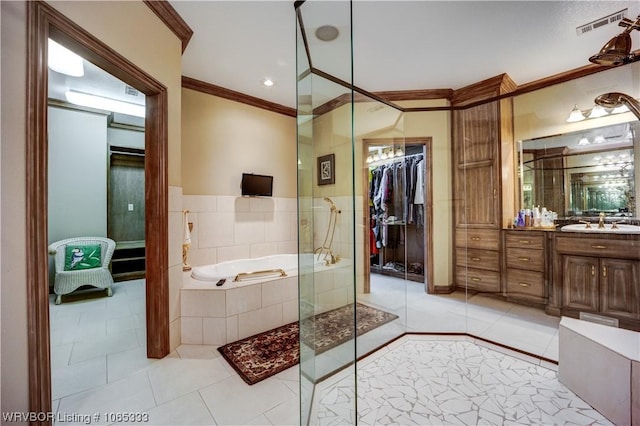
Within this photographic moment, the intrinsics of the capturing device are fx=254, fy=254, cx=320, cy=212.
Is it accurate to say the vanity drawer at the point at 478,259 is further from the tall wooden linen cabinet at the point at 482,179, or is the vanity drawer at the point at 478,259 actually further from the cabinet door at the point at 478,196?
the cabinet door at the point at 478,196

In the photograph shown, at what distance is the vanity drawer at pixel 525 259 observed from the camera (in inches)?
103

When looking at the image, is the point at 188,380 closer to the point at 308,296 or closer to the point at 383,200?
the point at 308,296

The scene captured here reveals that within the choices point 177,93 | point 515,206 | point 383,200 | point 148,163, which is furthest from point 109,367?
point 515,206

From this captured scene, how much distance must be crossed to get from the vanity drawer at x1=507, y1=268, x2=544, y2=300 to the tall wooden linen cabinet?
105mm

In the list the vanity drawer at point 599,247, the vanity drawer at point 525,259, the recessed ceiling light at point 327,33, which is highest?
the recessed ceiling light at point 327,33

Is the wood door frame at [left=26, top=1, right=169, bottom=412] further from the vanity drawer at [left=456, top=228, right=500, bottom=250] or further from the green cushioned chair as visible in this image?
the vanity drawer at [left=456, top=228, right=500, bottom=250]

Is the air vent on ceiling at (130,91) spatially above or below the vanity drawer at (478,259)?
above

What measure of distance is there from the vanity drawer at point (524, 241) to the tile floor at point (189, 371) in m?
0.68

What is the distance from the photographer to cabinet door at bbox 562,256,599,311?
7.56ft

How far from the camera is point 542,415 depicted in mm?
1372

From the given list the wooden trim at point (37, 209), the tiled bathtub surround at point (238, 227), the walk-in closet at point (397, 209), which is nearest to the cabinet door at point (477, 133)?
the walk-in closet at point (397, 209)

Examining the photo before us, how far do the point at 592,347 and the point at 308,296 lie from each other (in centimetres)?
165

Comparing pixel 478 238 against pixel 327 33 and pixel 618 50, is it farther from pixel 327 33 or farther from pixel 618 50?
A: pixel 327 33

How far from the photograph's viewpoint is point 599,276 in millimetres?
2275
